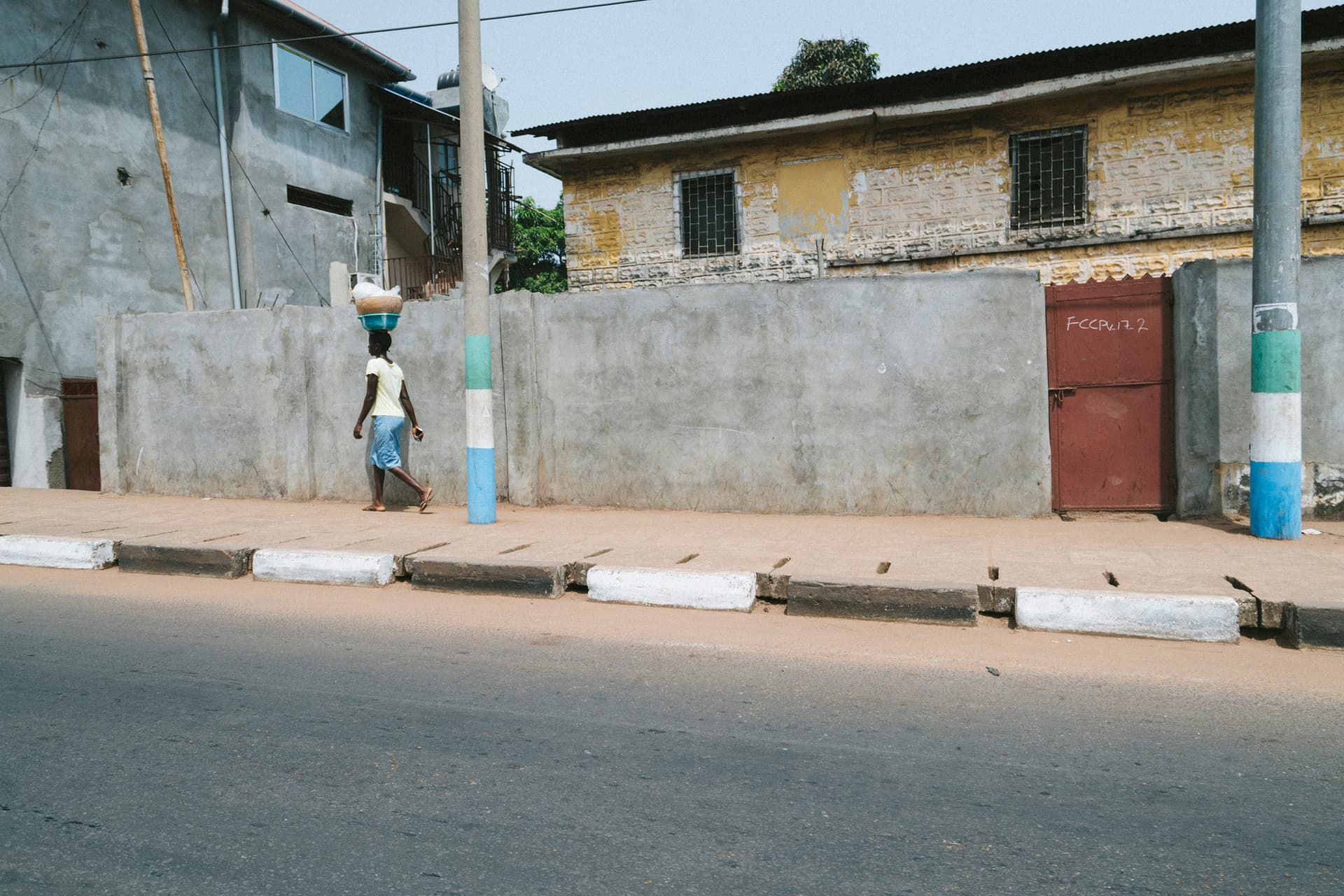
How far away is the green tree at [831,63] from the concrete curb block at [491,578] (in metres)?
24.0

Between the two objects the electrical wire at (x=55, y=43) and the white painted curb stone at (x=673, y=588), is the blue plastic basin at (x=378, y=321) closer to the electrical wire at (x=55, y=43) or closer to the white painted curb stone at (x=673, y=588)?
the white painted curb stone at (x=673, y=588)

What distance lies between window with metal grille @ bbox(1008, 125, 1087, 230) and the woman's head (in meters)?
9.09

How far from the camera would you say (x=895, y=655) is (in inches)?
182

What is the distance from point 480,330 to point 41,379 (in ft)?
32.2

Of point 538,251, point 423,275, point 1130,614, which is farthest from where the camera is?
point 538,251

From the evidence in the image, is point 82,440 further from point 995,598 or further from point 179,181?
point 995,598

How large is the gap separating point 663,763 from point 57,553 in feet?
21.1

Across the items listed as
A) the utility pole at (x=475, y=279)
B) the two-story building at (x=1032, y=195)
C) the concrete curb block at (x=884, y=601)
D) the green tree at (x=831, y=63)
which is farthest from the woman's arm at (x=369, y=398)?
the green tree at (x=831, y=63)

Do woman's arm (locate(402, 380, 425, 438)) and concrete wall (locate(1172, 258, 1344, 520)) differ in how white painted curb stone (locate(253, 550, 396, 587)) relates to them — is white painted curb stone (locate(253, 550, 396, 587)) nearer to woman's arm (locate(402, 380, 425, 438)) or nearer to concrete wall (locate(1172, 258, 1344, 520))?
woman's arm (locate(402, 380, 425, 438))

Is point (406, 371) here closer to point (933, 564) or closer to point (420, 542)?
point (420, 542)

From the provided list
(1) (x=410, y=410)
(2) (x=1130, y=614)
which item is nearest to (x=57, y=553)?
(1) (x=410, y=410)

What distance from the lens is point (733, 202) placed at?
14.9 metres

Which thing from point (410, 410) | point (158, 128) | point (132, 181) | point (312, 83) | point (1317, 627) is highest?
point (312, 83)

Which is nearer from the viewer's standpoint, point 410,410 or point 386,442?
point 386,442
